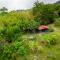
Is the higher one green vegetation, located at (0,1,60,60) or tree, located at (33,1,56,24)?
tree, located at (33,1,56,24)

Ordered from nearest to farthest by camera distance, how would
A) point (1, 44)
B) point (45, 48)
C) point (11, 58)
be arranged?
point (11, 58)
point (1, 44)
point (45, 48)

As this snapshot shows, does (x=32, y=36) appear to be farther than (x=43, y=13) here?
No

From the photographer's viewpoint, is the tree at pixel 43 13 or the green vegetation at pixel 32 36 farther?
the tree at pixel 43 13

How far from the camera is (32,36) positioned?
8.71m

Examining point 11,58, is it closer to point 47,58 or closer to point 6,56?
point 6,56

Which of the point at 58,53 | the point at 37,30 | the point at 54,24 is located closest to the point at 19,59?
the point at 58,53

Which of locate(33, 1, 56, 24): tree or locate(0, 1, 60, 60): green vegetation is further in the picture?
locate(33, 1, 56, 24): tree

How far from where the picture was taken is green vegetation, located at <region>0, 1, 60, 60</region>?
6516 millimetres

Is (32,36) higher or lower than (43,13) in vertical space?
lower

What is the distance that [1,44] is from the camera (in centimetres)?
679

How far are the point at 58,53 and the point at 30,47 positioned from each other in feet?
2.62

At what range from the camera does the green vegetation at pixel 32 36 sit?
21.4 ft

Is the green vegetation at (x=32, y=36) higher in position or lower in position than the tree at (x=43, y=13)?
lower

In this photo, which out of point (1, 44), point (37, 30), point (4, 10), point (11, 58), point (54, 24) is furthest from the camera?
point (4, 10)
